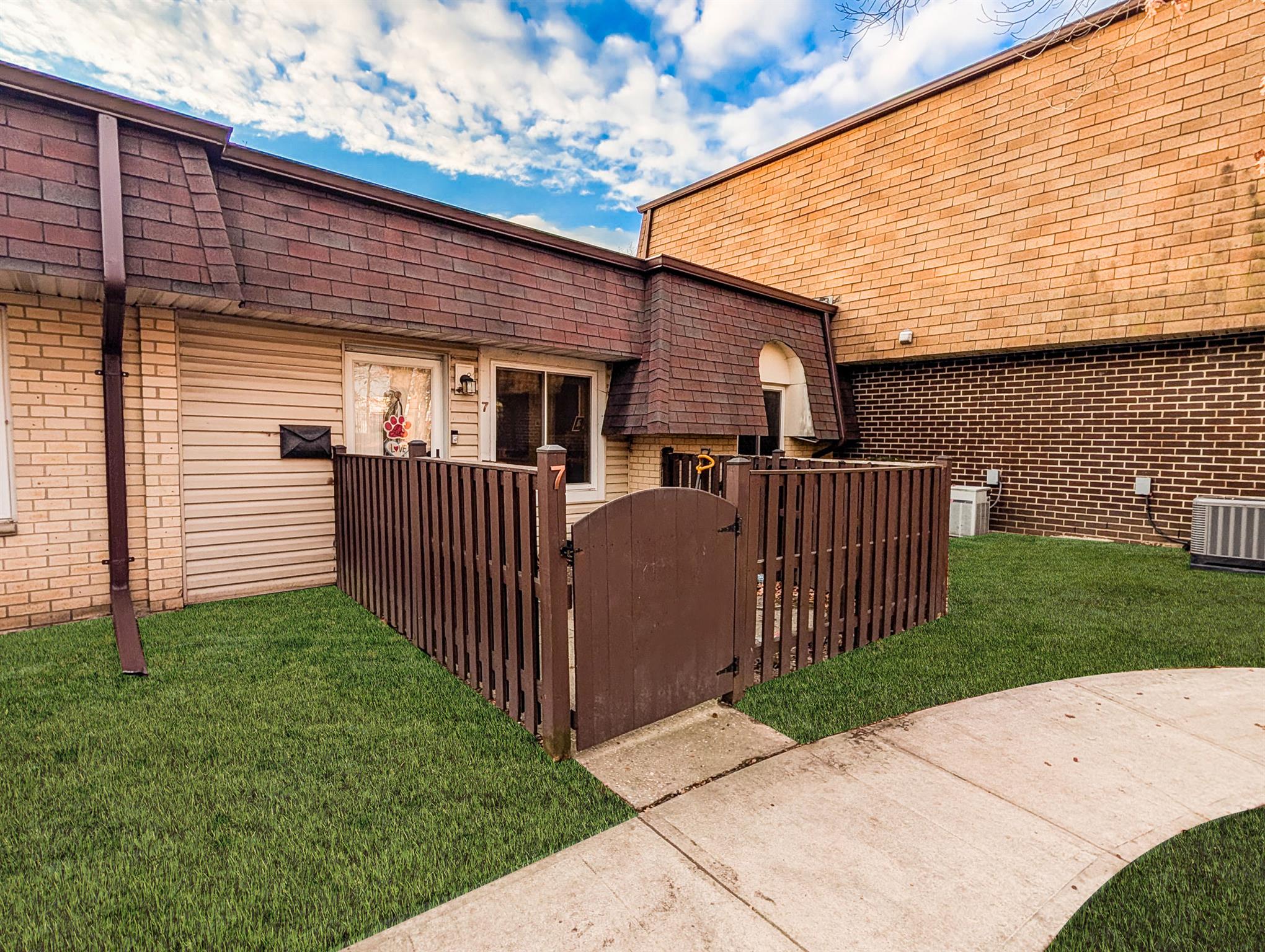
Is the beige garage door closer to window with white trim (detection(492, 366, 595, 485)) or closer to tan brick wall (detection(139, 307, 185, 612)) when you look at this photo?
tan brick wall (detection(139, 307, 185, 612))

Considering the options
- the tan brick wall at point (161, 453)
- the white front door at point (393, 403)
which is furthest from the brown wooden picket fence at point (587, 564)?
the tan brick wall at point (161, 453)

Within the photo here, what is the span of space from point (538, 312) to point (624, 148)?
664 inches

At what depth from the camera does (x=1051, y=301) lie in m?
7.89

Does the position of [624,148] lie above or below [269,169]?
above

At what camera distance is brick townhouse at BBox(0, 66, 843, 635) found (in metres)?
3.86

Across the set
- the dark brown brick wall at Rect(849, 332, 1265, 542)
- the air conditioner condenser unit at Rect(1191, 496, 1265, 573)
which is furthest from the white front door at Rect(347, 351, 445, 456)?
the air conditioner condenser unit at Rect(1191, 496, 1265, 573)

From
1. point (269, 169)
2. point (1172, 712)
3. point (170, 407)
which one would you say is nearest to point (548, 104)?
point (269, 169)

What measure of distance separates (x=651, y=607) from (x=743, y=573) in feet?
2.21

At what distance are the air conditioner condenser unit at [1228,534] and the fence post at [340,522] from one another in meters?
8.74

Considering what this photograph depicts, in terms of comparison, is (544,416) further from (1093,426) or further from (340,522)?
(1093,426)

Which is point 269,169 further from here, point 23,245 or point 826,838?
point 826,838

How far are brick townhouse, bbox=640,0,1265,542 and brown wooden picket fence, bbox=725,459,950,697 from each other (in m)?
4.97

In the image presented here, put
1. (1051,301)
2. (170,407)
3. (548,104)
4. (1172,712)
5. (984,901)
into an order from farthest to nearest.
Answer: (548,104), (1051,301), (170,407), (1172,712), (984,901)

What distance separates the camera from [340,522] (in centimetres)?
545
